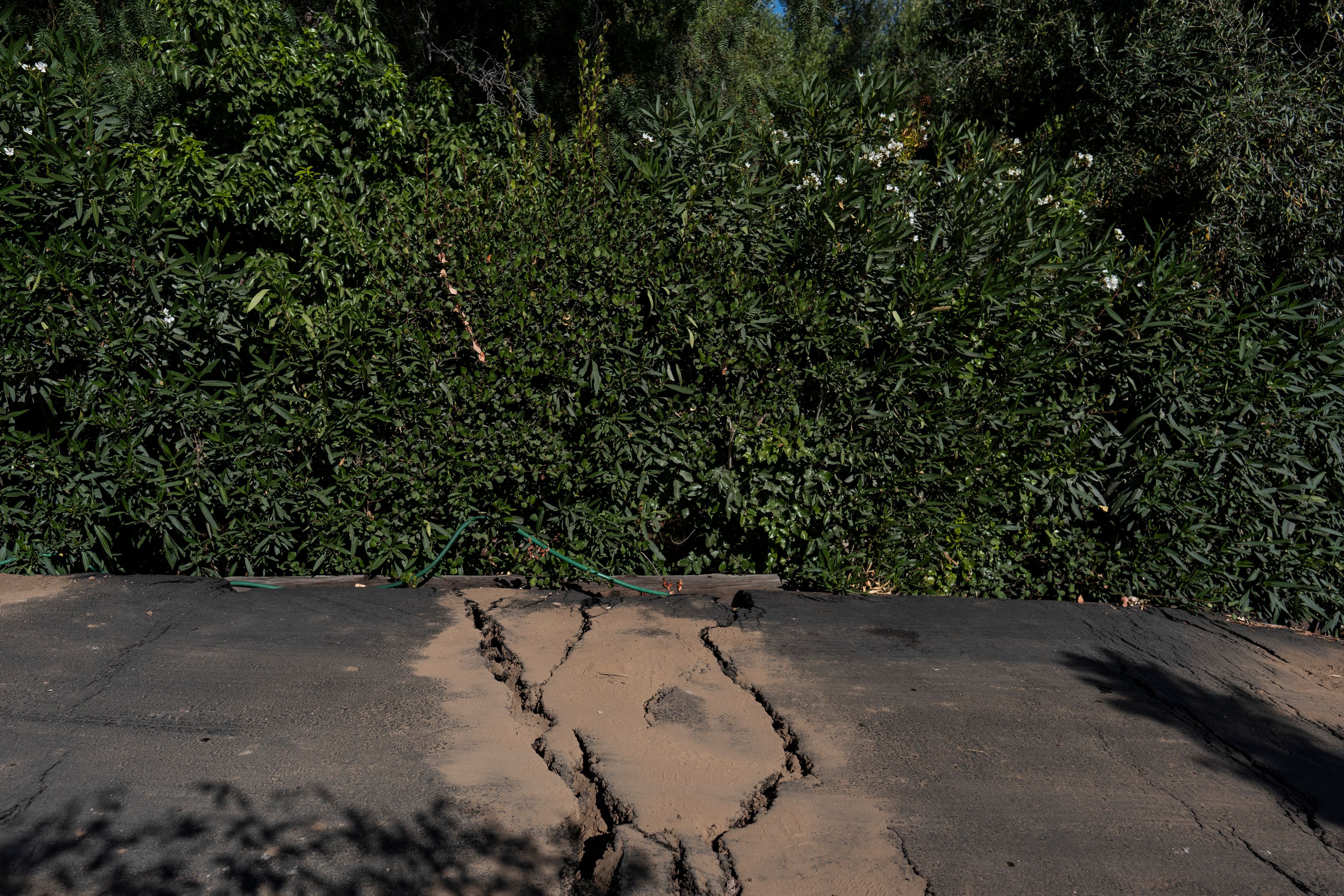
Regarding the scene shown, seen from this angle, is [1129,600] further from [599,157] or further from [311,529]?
[311,529]

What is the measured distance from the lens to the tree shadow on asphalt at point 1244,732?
11.3ft

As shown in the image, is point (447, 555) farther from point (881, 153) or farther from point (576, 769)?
point (881, 153)

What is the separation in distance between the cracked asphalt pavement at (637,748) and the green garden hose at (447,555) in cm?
8

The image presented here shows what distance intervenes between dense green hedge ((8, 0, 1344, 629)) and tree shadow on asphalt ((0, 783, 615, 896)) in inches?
76.5

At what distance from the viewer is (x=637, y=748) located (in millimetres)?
3318

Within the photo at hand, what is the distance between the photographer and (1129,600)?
5.28 metres

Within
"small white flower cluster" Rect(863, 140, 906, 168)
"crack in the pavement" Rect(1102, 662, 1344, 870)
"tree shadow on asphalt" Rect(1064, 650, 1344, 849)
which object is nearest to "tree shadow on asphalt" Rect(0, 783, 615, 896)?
"crack in the pavement" Rect(1102, 662, 1344, 870)

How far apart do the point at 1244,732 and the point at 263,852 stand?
12.9ft

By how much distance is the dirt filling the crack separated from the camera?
2.71m

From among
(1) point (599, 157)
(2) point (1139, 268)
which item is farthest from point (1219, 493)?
(1) point (599, 157)

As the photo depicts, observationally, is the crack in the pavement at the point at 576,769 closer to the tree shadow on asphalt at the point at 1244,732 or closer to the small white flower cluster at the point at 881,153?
the tree shadow on asphalt at the point at 1244,732

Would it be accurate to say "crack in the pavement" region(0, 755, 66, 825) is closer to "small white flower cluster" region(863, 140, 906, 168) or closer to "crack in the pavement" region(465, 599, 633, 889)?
"crack in the pavement" region(465, 599, 633, 889)

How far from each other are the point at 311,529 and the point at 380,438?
1.95 ft

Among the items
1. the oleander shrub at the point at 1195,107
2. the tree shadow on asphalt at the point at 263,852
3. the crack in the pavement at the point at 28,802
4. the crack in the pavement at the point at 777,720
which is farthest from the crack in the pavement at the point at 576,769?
the oleander shrub at the point at 1195,107
